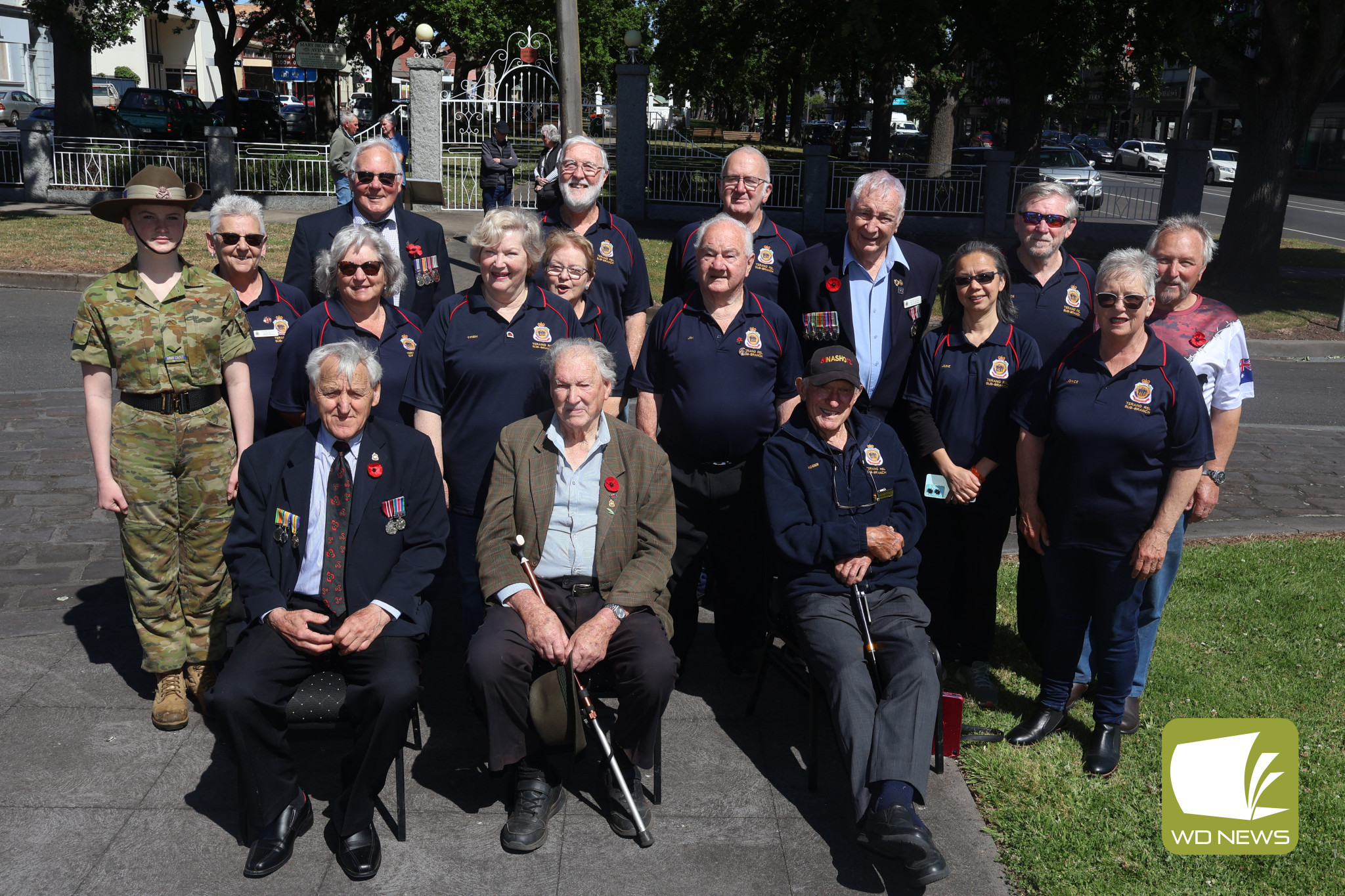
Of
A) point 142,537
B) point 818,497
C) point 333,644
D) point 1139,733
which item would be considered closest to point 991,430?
point 818,497

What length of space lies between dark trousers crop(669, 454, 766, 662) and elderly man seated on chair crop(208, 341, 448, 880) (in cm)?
112

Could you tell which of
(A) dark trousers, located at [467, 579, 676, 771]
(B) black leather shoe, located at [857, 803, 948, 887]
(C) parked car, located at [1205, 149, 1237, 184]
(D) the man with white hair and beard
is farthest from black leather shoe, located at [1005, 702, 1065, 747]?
(C) parked car, located at [1205, 149, 1237, 184]

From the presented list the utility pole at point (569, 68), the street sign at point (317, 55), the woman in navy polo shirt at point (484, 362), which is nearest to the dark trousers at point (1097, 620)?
the woman in navy polo shirt at point (484, 362)

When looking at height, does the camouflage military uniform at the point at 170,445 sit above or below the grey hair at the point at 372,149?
below

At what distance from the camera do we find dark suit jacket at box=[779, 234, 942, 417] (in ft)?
16.3

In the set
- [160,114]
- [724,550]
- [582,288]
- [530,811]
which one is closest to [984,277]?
[724,550]

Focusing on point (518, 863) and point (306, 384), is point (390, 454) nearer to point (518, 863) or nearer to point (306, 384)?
point (306, 384)

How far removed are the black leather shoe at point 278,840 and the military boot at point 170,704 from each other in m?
0.95

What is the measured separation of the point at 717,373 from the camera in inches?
183

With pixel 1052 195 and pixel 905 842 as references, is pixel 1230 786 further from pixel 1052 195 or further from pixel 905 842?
pixel 1052 195

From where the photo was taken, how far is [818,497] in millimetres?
4359

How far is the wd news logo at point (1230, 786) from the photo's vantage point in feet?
12.9

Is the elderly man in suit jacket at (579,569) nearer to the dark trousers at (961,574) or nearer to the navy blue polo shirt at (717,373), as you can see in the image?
the navy blue polo shirt at (717,373)

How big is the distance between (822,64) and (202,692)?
18965mm
